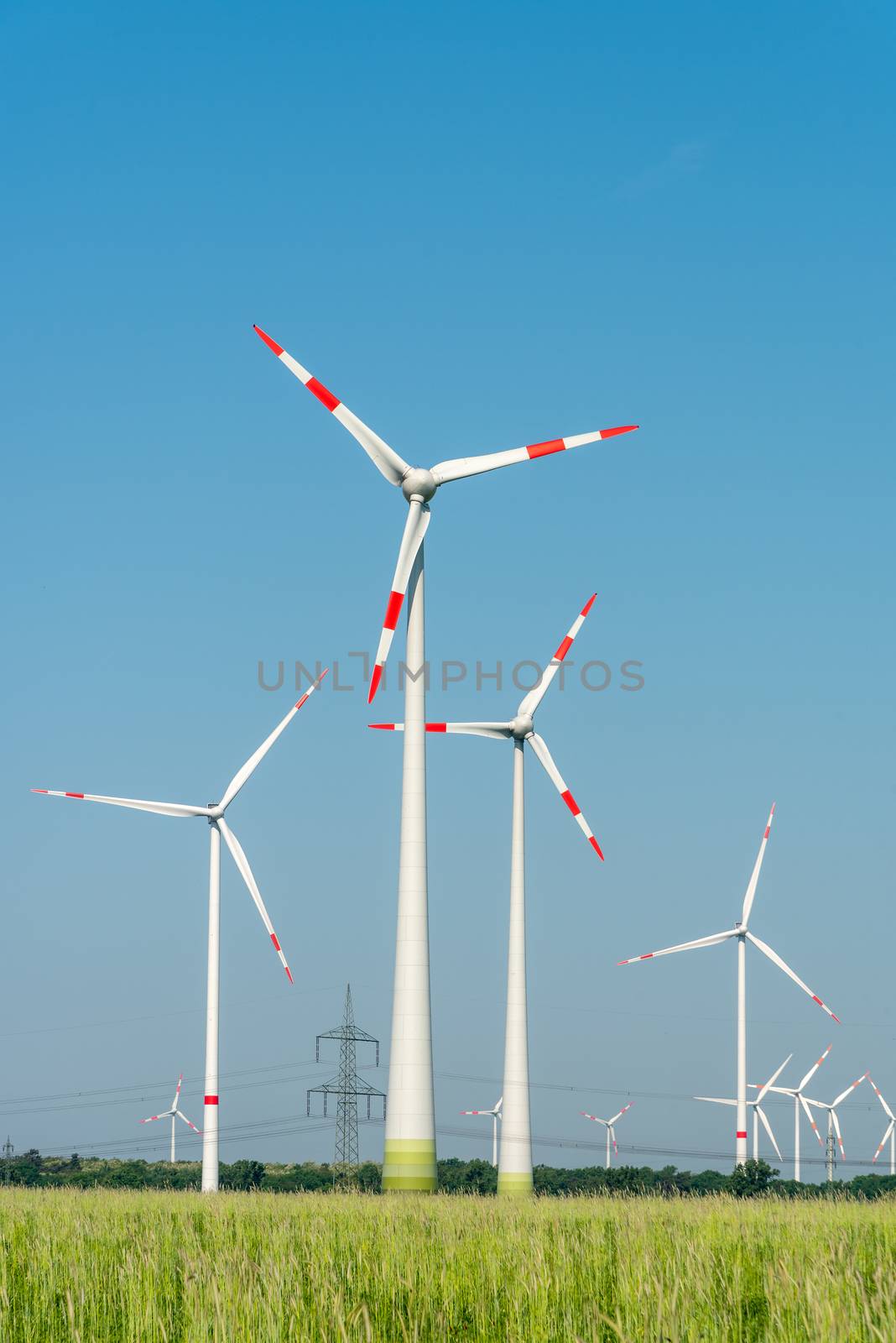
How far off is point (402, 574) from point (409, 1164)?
19.3m

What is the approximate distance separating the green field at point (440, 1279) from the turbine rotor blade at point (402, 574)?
19.6 m

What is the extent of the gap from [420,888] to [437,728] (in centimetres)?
2432

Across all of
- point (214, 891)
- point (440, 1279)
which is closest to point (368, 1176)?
point (214, 891)

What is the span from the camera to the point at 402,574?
53.0m

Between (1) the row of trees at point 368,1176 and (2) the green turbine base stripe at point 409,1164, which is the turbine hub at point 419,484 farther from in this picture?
(1) the row of trees at point 368,1176

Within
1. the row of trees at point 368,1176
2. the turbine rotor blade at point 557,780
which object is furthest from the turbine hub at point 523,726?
the row of trees at point 368,1176

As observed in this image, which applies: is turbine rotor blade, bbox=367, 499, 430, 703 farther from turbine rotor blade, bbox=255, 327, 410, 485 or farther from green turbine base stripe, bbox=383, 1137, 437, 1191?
green turbine base stripe, bbox=383, 1137, 437, 1191

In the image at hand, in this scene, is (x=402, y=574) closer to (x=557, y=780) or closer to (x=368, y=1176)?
(x=557, y=780)

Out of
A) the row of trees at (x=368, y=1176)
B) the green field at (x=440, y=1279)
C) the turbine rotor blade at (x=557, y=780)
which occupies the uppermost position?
the turbine rotor blade at (x=557, y=780)

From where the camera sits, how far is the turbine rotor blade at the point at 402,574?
46.3 m

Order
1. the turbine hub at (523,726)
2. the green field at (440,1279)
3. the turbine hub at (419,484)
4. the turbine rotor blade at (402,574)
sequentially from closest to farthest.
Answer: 1. the green field at (440,1279)
2. the turbine rotor blade at (402,574)
3. the turbine hub at (419,484)
4. the turbine hub at (523,726)

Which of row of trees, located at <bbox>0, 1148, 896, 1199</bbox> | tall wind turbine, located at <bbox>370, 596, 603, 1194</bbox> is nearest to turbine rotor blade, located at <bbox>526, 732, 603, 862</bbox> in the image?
tall wind turbine, located at <bbox>370, 596, 603, 1194</bbox>

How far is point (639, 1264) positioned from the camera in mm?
17281

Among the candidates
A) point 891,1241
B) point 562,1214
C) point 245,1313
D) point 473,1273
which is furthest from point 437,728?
point 245,1313
